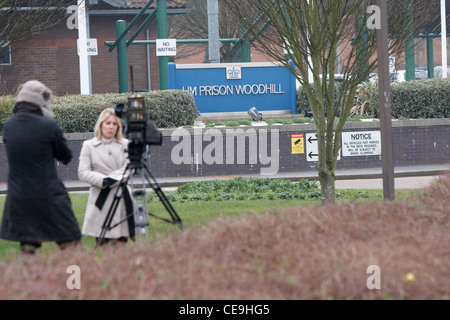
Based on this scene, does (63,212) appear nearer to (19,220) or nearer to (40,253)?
(19,220)

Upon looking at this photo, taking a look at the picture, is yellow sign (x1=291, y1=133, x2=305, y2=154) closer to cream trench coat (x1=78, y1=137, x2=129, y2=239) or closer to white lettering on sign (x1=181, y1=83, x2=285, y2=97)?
white lettering on sign (x1=181, y1=83, x2=285, y2=97)


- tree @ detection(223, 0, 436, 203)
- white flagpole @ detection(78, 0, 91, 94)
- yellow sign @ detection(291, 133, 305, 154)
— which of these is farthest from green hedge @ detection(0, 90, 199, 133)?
tree @ detection(223, 0, 436, 203)

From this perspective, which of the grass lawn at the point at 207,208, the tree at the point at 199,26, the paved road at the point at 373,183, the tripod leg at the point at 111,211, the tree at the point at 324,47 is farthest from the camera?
the tree at the point at 199,26

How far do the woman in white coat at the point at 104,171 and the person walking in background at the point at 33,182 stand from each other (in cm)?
82

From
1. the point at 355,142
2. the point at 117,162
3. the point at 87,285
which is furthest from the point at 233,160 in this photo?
the point at 87,285

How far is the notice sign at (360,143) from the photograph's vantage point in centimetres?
2025

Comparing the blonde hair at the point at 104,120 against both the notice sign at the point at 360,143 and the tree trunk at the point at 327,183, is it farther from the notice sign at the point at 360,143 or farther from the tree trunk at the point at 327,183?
the notice sign at the point at 360,143

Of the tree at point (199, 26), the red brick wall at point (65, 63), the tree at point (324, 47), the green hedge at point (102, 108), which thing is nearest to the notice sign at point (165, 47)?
the green hedge at point (102, 108)

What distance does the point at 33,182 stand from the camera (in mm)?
6641

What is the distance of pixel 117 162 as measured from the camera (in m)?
7.84

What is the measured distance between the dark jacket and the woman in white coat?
0.86m

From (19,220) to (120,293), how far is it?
7.80 ft

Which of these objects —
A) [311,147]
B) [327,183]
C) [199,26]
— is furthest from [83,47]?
[199,26]

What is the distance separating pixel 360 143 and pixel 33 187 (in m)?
14.7
